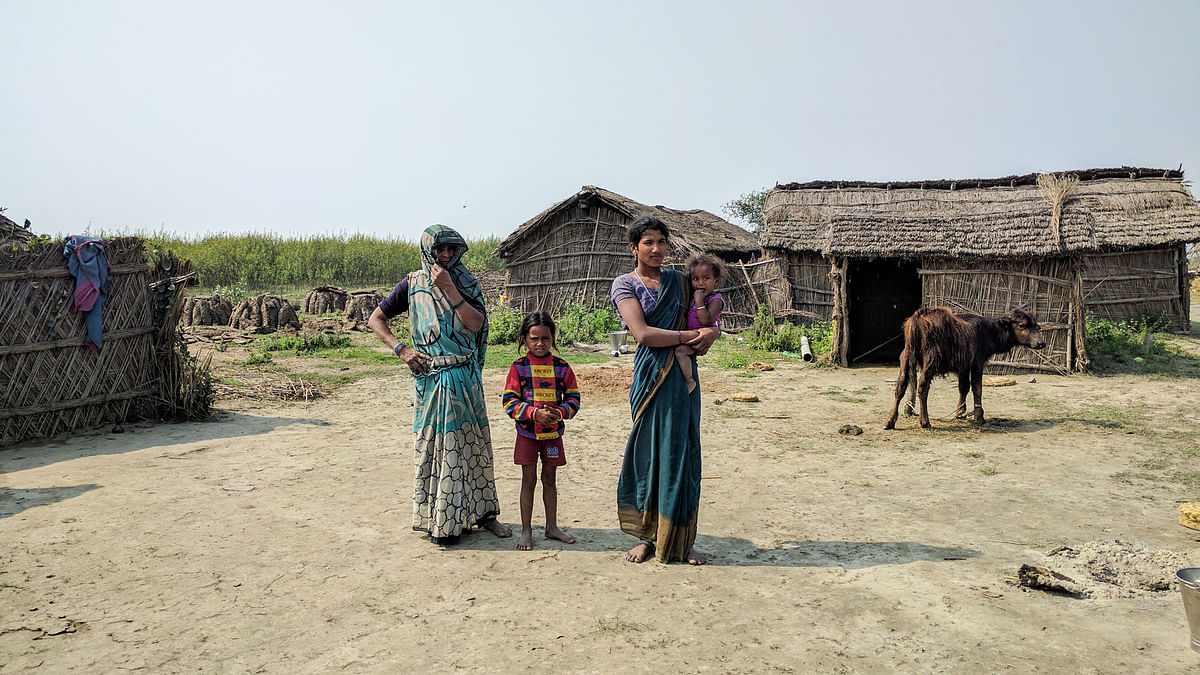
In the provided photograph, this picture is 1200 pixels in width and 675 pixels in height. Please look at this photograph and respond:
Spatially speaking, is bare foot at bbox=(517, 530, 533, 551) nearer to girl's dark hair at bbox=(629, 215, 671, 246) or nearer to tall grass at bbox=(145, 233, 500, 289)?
girl's dark hair at bbox=(629, 215, 671, 246)

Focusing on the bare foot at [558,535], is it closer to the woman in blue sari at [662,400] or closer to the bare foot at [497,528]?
the bare foot at [497,528]

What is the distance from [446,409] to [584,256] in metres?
15.5

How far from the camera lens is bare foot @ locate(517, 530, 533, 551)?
4434 mm

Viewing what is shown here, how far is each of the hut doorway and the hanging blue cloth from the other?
→ 11866mm

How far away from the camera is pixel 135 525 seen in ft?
16.1

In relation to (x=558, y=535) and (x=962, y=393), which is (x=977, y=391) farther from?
(x=558, y=535)

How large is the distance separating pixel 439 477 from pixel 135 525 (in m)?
2.10

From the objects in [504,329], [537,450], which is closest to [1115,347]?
[504,329]

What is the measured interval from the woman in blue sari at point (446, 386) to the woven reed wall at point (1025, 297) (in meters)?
9.61

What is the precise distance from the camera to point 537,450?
14.6 ft

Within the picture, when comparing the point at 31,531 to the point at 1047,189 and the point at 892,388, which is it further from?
the point at 1047,189

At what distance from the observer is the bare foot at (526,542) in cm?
443

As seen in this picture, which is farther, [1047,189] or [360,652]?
[1047,189]

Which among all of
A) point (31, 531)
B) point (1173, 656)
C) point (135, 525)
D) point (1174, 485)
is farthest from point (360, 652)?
point (1174, 485)
